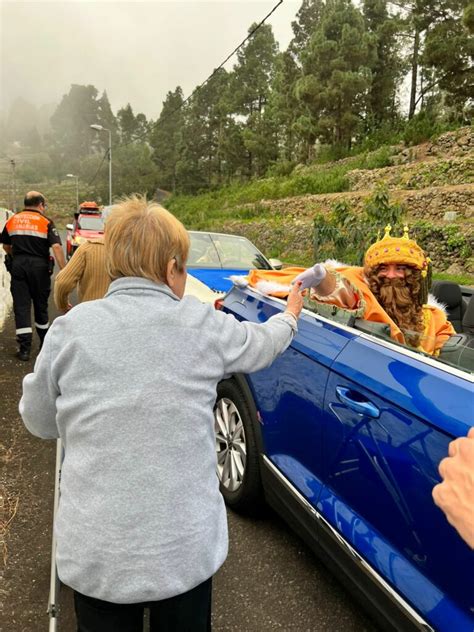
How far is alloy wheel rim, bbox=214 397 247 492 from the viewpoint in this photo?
2.95 meters

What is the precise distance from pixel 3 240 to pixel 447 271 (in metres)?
11.4

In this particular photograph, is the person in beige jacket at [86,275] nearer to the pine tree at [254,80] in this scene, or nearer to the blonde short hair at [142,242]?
the blonde short hair at [142,242]

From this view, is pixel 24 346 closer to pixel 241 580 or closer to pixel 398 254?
pixel 241 580

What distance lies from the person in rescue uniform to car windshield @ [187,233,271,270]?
1.78 meters

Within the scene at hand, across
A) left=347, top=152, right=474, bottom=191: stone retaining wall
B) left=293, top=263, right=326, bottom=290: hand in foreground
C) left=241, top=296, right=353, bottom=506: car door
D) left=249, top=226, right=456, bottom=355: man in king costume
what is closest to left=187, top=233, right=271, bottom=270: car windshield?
left=249, top=226, right=456, bottom=355: man in king costume

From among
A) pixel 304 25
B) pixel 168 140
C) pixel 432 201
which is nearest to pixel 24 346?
pixel 432 201

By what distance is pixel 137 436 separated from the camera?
1.19 m

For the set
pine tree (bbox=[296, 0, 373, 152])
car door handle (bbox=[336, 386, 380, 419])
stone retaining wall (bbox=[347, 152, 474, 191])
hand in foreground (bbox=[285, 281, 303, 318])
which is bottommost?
car door handle (bbox=[336, 386, 380, 419])

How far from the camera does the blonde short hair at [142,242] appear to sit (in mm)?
1319

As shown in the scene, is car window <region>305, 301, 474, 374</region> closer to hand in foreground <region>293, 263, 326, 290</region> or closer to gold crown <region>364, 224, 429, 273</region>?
hand in foreground <region>293, 263, 326, 290</region>

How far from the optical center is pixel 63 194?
282ft

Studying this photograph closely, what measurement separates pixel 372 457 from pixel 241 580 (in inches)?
46.3

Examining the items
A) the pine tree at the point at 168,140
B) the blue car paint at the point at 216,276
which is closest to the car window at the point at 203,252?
the blue car paint at the point at 216,276

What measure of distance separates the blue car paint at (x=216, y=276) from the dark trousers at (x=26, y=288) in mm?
1731
